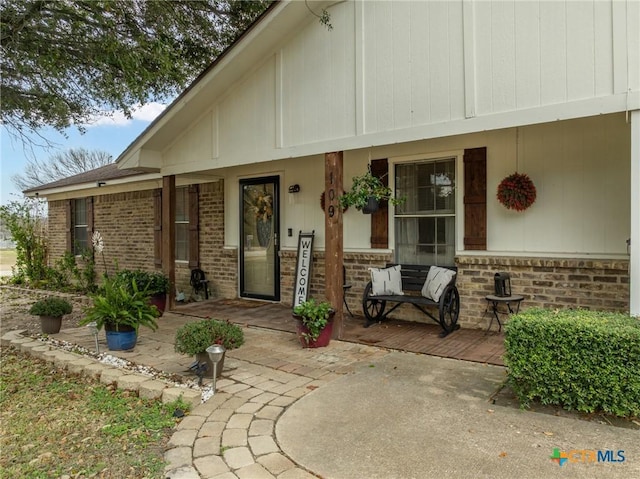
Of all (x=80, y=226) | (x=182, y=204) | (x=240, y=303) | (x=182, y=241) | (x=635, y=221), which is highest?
(x=182, y=204)

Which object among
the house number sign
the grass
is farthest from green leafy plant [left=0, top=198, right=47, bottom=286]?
the house number sign

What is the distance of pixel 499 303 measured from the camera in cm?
536

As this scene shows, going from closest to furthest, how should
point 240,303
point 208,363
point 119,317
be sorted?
point 208,363, point 119,317, point 240,303

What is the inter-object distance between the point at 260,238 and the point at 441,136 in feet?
14.9

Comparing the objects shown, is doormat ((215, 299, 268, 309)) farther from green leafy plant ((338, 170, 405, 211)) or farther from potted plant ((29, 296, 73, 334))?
green leafy plant ((338, 170, 405, 211))

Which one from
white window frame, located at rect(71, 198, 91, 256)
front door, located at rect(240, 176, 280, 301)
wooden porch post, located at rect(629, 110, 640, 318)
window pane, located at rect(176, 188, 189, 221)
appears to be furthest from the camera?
white window frame, located at rect(71, 198, 91, 256)

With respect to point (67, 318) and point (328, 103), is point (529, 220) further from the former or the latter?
point (67, 318)

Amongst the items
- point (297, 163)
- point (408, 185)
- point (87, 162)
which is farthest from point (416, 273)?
point (87, 162)

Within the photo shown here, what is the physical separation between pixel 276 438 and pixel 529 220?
3915 millimetres

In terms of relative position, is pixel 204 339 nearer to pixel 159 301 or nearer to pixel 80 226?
pixel 159 301

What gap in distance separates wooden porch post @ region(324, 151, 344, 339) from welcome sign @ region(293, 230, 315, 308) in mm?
1653

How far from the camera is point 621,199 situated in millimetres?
4664

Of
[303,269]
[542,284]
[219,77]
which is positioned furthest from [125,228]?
[542,284]

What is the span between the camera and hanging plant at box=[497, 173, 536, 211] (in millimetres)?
5082
